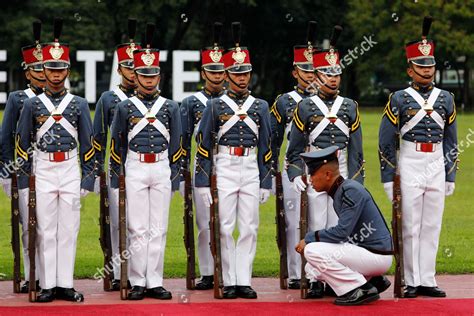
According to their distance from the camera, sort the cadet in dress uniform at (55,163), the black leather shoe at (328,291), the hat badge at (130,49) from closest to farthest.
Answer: the cadet in dress uniform at (55,163) < the black leather shoe at (328,291) < the hat badge at (130,49)

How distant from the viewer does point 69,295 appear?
11.0m

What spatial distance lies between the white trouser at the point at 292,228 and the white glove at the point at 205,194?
826mm

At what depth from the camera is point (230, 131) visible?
1141 centimetres

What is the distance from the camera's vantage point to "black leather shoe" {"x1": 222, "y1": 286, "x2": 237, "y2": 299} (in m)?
11.2

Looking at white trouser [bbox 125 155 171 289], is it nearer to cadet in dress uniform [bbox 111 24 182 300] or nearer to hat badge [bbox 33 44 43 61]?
cadet in dress uniform [bbox 111 24 182 300]

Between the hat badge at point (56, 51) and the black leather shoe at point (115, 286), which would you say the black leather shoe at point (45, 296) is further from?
the hat badge at point (56, 51)

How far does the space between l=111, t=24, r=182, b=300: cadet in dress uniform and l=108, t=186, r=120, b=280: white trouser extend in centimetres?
55

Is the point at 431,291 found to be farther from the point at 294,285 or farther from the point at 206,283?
the point at 206,283

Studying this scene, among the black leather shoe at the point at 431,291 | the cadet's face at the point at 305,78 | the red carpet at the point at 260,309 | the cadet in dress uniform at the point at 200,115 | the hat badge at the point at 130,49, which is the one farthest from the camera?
the cadet's face at the point at 305,78

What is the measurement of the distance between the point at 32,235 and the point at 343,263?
273 cm

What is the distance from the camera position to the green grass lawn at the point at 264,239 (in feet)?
44.3

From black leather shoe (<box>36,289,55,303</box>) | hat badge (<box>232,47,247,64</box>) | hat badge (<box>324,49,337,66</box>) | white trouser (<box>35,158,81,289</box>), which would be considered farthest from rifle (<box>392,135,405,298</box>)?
black leather shoe (<box>36,289,55,303</box>)

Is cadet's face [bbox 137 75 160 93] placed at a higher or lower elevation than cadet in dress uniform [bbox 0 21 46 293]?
higher

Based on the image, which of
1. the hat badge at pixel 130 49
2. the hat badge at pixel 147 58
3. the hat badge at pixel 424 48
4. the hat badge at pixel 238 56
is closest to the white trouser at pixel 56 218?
Answer: the hat badge at pixel 147 58
